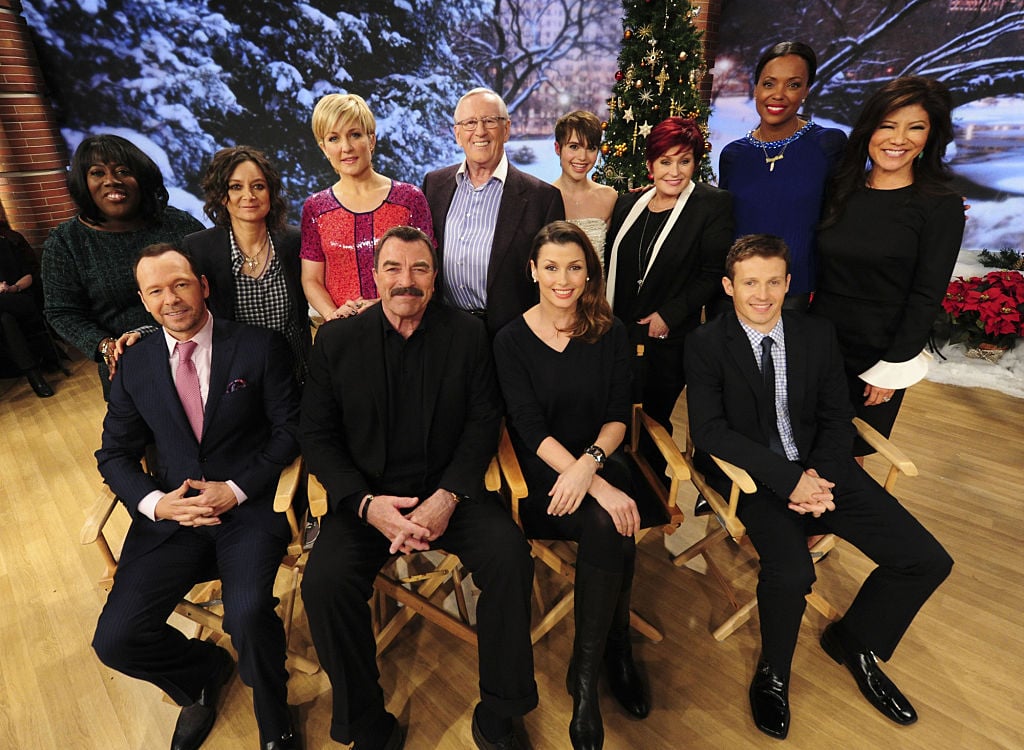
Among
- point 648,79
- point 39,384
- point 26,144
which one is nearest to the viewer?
point 648,79

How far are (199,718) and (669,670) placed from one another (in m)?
1.67

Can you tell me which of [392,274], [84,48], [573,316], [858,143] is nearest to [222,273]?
[392,274]

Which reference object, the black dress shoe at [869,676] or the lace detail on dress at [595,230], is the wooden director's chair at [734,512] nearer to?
the black dress shoe at [869,676]

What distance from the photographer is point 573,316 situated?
210 centimetres

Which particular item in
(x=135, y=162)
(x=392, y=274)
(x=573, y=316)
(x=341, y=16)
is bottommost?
(x=573, y=316)

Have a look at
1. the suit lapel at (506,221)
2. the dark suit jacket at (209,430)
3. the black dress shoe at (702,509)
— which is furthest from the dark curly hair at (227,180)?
the black dress shoe at (702,509)

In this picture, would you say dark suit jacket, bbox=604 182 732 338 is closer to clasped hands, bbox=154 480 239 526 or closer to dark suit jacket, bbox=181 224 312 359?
dark suit jacket, bbox=181 224 312 359

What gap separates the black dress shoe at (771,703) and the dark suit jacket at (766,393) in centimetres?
64

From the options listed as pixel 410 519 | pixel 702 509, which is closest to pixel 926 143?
pixel 702 509

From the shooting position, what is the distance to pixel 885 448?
2.06 meters

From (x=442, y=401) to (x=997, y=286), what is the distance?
190 inches

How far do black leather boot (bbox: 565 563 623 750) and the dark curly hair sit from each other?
1869mm

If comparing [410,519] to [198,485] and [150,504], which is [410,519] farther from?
[150,504]

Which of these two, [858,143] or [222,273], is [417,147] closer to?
[222,273]
